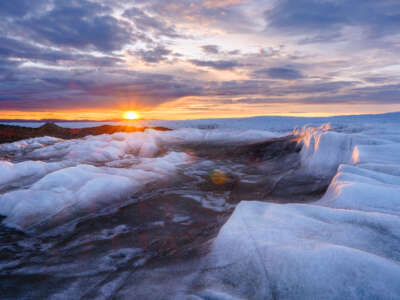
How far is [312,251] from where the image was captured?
225 cm

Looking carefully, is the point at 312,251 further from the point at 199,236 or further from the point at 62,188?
the point at 62,188

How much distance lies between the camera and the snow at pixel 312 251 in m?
1.93

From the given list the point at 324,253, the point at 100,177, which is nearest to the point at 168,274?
the point at 324,253

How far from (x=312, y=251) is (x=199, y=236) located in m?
2.30

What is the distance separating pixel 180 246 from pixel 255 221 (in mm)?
1375

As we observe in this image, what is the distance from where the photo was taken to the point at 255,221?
3227 millimetres

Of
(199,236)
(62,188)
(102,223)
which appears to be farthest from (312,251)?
(62,188)

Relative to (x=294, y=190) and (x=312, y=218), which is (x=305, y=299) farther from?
(x=294, y=190)

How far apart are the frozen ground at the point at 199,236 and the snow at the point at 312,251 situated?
0.03 feet

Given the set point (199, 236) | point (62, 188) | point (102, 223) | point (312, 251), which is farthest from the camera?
point (62, 188)

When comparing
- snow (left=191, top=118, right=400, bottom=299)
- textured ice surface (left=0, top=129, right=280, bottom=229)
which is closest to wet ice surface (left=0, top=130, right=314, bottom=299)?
textured ice surface (left=0, top=129, right=280, bottom=229)

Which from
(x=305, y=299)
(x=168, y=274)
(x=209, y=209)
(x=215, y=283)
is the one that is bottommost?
(x=209, y=209)

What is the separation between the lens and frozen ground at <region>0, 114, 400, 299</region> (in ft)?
6.95

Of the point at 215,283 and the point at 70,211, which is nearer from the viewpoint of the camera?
the point at 215,283
